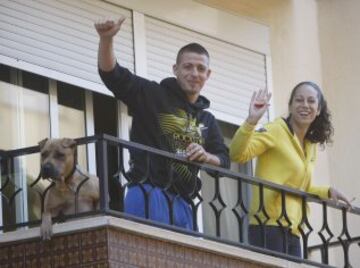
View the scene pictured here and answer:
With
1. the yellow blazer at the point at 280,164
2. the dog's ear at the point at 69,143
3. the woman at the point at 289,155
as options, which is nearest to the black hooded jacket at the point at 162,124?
the dog's ear at the point at 69,143

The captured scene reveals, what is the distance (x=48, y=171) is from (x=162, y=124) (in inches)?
43.6

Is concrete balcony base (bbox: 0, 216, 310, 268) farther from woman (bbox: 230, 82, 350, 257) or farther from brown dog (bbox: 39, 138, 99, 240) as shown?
woman (bbox: 230, 82, 350, 257)

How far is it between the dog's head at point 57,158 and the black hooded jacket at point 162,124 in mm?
551

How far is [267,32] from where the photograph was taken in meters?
19.5

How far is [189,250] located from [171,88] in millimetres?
1260

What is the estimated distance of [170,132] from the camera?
1537 centimetres

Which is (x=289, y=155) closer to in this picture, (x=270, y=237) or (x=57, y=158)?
(x=270, y=237)

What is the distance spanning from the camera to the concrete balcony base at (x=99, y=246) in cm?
1459

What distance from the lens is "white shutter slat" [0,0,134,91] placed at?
1645 cm

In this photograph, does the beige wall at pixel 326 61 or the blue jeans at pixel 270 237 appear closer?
the blue jeans at pixel 270 237

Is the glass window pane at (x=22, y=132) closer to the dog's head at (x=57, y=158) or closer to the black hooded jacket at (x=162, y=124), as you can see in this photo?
the dog's head at (x=57, y=158)

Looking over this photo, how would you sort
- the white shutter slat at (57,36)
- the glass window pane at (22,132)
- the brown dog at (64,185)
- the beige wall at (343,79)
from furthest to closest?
the beige wall at (343,79), the white shutter slat at (57,36), the glass window pane at (22,132), the brown dog at (64,185)

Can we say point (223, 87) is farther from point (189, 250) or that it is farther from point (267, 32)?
point (189, 250)

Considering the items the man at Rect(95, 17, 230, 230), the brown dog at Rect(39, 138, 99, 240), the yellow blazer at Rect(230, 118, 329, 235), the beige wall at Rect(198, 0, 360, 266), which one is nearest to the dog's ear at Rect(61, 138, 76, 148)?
the brown dog at Rect(39, 138, 99, 240)
